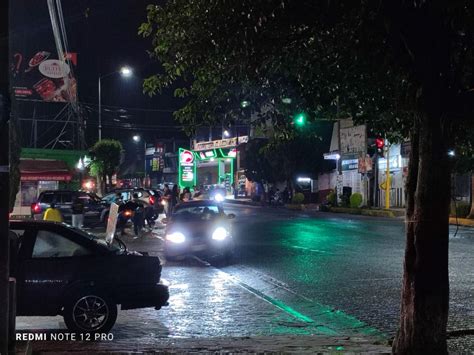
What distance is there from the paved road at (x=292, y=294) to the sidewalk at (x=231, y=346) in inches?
15.9

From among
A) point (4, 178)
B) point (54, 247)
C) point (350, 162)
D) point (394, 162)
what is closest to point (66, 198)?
point (54, 247)

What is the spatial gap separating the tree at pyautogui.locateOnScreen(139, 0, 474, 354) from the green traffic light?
217 mm

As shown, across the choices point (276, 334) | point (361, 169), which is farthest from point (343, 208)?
point (276, 334)

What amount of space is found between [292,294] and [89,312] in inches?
172

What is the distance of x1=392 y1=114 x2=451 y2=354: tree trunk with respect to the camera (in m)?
5.73

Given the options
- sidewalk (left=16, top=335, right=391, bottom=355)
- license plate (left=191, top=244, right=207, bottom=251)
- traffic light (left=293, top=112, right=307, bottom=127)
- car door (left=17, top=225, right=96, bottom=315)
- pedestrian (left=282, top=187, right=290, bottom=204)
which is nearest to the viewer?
sidewalk (left=16, top=335, right=391, bottom=355)

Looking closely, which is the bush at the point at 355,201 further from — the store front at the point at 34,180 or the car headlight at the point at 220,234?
the car headlight at the point at 220,234

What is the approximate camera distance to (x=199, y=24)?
744cm

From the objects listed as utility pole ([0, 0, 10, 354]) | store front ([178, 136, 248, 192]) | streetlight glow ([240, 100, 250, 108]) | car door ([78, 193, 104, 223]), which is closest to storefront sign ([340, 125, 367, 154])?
store front ([178, 136, 248, 192])

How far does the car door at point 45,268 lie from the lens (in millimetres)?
7508

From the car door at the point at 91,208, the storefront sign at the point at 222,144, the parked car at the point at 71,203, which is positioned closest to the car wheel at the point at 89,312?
the parked car at the point at 71,203

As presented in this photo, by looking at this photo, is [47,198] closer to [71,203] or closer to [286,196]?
[71,203]

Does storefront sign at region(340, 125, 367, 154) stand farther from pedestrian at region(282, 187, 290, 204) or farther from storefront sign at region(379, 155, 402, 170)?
pedestrian at region(282, 187, 290, 204)

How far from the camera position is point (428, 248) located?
5777mm
